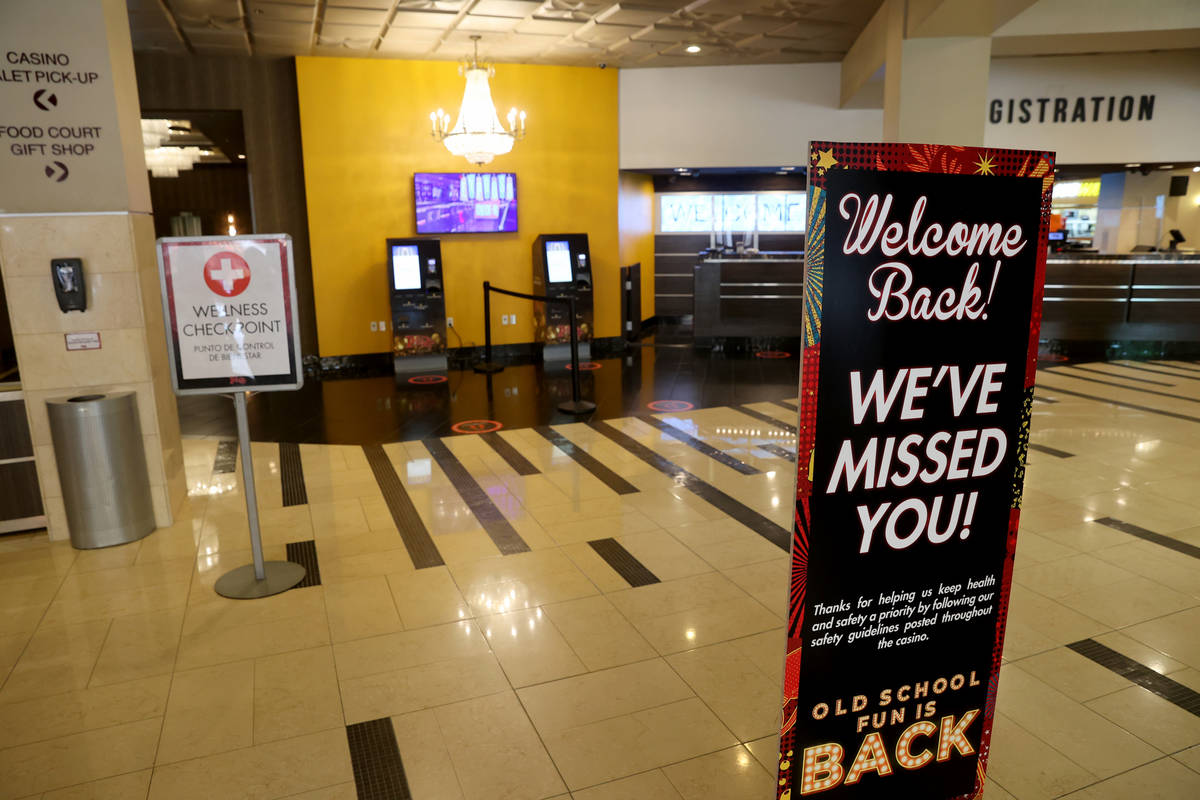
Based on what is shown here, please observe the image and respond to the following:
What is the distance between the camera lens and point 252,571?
4.13m

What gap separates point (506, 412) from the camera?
25.0 feet

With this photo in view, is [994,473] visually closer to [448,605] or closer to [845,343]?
[845,343]

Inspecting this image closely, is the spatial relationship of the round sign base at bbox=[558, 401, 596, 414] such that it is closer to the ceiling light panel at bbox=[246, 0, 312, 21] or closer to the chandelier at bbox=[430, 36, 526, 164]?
the chandelier at bbox=[430, 36, 526, 164]

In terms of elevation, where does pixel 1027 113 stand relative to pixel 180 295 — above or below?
above

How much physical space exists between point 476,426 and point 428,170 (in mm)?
4127

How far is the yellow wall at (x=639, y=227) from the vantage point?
11430 millimetres

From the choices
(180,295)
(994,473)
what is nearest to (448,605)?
(180,295)

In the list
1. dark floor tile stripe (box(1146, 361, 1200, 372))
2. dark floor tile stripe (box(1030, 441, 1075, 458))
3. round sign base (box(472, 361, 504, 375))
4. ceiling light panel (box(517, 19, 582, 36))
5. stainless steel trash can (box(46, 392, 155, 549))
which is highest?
ceiling light panel (box(517, 19, 582, 36))

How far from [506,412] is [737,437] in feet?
7.38

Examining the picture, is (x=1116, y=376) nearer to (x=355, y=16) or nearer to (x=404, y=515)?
(x=404, y=515)

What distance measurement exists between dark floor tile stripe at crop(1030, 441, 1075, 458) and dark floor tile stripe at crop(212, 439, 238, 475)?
6.05 m

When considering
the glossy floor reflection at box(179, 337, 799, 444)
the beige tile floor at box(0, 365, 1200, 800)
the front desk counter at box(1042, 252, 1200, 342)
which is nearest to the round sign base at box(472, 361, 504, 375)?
the glossy floor reflection at box(179, 337, 799, 444)

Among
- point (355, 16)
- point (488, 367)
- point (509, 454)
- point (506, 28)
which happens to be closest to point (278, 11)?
point (355, 16)

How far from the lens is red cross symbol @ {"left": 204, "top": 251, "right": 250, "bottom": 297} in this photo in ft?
12.0
